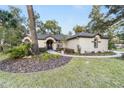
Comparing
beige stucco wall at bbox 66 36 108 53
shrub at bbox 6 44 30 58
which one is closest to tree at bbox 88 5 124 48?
beige stucco wall at bbox 66 36 108 53

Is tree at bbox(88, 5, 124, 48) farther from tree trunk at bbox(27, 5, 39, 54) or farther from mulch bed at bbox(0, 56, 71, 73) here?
mulch bed at bbox(0, 56, 71, 73)

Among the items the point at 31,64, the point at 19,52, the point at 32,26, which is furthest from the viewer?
the point at 32,26

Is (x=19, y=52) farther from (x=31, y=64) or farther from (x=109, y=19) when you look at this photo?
(x=109, y=19)

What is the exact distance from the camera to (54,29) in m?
22.8

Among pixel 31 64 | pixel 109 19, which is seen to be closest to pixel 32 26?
pixel 31 64

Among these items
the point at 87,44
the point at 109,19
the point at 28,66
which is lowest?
the point at 28,66

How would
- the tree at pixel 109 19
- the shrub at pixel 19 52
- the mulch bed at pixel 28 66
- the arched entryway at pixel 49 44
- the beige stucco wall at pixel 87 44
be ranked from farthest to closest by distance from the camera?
the arched entryway at pixel 49 44, the beige stucco wall at pixel 87 44, the tree at pixel 109 19, the shrub at pixel 19 52, the mulch bed at pixel 28 66

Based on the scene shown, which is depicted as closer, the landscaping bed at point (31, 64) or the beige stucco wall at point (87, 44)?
the landscaping bed at point (31, 64)

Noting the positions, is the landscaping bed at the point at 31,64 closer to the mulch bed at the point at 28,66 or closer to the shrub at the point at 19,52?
the mulch bed at the point at 28,66

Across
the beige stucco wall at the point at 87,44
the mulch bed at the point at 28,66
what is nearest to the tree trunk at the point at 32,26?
the mulch bed at the point at 28,66
